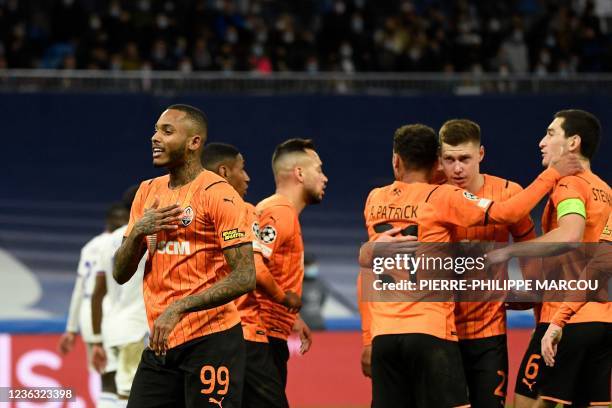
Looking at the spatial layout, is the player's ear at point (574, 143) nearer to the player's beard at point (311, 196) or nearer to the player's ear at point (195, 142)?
the player's beard at point (311, 196)

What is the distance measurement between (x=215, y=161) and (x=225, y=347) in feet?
6.31

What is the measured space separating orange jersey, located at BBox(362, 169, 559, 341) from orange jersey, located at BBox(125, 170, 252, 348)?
103 cm

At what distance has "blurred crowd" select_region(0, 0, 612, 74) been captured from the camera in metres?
15.6

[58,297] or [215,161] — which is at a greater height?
[58,297]

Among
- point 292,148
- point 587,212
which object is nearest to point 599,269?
point 587,212

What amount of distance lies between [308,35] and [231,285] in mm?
11751

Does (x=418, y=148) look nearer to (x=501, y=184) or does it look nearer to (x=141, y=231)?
(x=501, y=184)

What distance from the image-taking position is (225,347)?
18.0ft

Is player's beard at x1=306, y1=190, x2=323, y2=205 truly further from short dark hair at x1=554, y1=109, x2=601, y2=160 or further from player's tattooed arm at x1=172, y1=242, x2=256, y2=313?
player's tattooed arm at x1=172, y1=242, x2=256, y2=313

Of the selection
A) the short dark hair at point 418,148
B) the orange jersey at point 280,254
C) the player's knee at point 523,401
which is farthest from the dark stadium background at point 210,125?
the short dark hair at point 418,148

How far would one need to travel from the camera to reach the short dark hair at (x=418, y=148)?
20.2ft

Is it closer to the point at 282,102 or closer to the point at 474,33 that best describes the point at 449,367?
the point at 282,102

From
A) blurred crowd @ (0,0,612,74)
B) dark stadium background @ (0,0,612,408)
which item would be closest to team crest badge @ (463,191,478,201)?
dark stadium background @ (0,0,612,408)

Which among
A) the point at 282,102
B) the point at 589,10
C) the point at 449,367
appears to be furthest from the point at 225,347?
the point at 589,10
